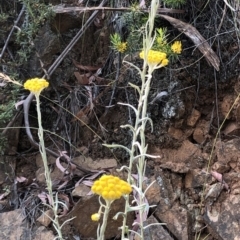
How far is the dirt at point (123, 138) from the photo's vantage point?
1784 mm

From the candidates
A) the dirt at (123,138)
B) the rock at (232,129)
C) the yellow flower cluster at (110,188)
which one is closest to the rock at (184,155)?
the dirt at (123,138)

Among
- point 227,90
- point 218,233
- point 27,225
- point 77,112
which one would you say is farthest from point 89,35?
point 218,233

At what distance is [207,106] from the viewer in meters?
2.00

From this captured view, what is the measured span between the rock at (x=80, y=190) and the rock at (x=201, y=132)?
1.66 feet

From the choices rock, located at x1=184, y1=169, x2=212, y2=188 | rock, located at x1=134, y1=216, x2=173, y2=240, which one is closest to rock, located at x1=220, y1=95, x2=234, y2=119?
rock, located at x1=184, y1=169, x2=212, y2=188

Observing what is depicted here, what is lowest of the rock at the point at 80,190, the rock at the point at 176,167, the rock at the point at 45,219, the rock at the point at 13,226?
the rock at the point at 13,226

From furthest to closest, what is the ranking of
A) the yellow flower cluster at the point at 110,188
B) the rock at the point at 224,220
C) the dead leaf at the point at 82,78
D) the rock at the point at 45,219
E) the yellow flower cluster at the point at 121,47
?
the dead leaf at the point at 82,78 < the yellow flower cluster at the point at 121,47 < the rock at the point at 45,219 < the rock at the point at 224,220 < the yellow flower cluster at the point at 110,188

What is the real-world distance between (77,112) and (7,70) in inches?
15.7

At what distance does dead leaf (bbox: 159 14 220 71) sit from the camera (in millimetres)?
1869

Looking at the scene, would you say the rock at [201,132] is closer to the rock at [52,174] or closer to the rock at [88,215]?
the rock at [88,215]

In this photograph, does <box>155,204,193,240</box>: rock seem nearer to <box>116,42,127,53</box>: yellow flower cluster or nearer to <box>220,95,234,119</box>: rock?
<box>220,95,234,119</box>: rock

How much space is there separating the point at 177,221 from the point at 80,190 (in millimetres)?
402

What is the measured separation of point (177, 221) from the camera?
175 centimetres

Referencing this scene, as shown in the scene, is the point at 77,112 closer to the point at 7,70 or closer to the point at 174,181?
the point at 7,70
